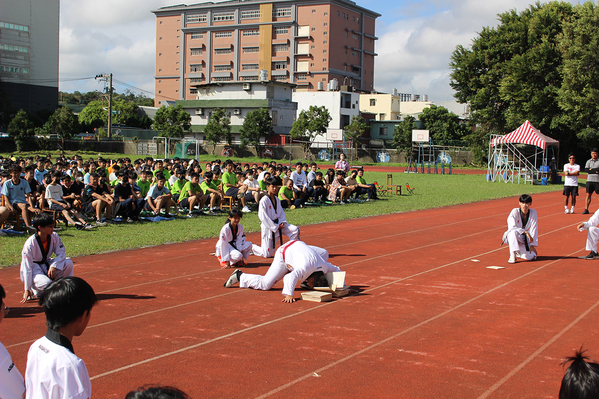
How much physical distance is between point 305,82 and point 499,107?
51611 mm

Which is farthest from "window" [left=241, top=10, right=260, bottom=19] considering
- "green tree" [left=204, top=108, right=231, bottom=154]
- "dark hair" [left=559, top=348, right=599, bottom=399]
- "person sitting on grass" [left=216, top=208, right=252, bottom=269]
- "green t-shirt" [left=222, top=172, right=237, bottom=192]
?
"dark hair" [left=559, top=348, right=599, bottom=399]

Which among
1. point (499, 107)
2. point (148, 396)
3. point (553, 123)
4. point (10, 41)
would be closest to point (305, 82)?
point (10, 41)

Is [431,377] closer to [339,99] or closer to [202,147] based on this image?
[202,147]

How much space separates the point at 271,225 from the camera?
1027 cm

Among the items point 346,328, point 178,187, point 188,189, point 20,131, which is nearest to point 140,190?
point 178,187

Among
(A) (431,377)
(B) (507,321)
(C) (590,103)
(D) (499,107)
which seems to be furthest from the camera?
(D) (499,107)

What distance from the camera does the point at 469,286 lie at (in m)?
8.21

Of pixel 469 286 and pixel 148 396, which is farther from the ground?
pixel 148 396

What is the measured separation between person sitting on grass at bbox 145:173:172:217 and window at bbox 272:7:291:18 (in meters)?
83.7

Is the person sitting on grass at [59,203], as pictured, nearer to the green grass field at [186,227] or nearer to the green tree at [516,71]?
the green grass field at [186,227]

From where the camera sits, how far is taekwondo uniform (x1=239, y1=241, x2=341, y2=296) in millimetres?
7461

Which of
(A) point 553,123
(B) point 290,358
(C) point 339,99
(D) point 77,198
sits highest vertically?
(C) point 339,99

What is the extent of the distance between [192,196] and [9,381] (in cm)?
1412

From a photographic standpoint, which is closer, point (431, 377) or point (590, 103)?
point (431, 377)
